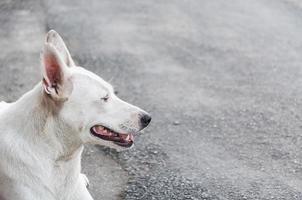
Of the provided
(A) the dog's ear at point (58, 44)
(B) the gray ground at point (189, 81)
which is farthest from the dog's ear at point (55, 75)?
(B) the gray ground at point (189, 81)

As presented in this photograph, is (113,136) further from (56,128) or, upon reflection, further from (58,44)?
(58,44)

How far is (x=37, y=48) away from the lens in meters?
→ 8.62

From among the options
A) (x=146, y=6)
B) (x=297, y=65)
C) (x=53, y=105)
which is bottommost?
(x=146, y=6)

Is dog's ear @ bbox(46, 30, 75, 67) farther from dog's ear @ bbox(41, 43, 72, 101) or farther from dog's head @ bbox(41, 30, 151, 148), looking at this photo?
dog's ear @ bbox(41, 43, 72, 101)

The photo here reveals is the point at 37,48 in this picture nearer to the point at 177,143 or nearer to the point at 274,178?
the point at 177,143

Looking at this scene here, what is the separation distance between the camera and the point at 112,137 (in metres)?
4.39

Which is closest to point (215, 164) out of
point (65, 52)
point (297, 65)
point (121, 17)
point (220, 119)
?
point (220, 119)

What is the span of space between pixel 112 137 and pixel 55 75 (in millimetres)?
518

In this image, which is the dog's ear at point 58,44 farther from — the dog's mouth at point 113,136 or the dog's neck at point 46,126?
the dog's mouth at point 113,136

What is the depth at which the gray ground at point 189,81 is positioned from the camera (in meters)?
5.62

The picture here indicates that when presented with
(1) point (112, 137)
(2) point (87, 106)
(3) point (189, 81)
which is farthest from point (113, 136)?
(3) point (189, 81)

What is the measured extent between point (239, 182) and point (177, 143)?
0.82 m

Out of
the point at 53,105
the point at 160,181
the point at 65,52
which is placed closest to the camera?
the point at 53,105

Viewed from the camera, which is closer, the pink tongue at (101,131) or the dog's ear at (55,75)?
the dog's ear at (55,75)
